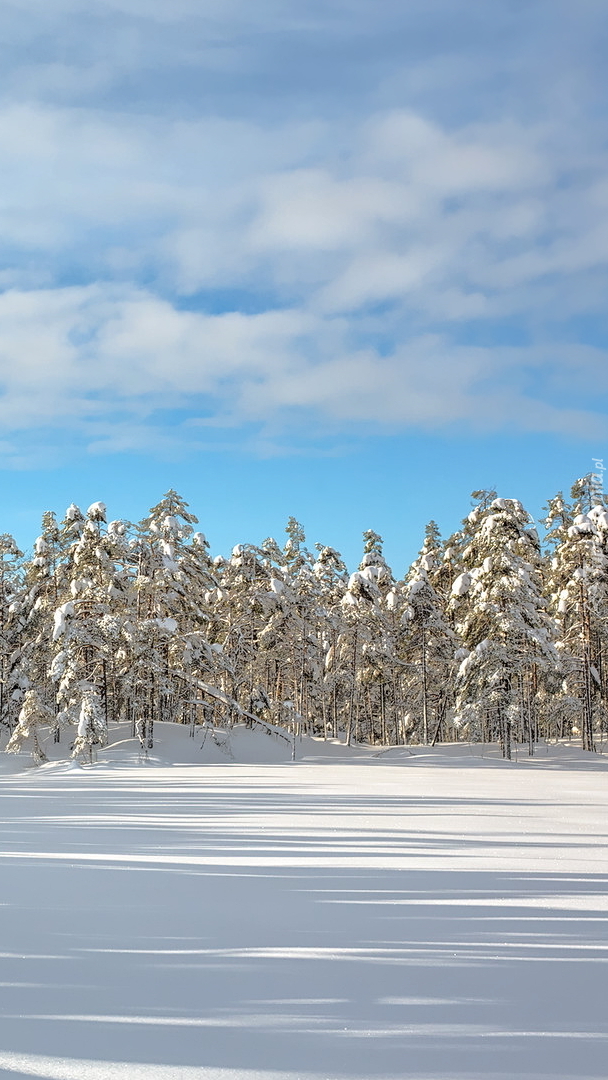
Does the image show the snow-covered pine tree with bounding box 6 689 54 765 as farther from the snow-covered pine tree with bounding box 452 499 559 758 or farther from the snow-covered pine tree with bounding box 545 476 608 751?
the snow-covered pine tree with bounding box 545 476 608 751

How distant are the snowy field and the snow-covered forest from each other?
19.1 metres

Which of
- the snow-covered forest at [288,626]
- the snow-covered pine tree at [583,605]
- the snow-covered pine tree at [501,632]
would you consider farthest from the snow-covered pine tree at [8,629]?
the snow-covered pine tree at [583,605]

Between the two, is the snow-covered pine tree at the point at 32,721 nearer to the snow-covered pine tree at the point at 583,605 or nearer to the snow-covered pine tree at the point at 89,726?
the snow-covered pine tree at the point at 89,726

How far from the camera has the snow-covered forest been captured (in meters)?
30.0

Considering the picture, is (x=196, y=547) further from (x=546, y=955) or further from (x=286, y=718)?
(x=546, y=955)

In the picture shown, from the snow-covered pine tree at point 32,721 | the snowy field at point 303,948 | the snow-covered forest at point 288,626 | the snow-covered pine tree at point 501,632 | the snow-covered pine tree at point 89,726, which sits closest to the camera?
the snowy field at point 303,948

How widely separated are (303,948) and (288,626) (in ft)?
115

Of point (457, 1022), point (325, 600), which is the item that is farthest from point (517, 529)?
point (457, 1022)

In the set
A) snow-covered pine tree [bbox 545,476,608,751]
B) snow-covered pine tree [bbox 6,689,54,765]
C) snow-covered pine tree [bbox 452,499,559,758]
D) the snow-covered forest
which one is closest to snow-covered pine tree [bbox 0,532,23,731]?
the snow-covered forest

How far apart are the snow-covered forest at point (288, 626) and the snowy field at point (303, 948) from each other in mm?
19058

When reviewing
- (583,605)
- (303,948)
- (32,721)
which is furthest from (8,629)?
(303,948)

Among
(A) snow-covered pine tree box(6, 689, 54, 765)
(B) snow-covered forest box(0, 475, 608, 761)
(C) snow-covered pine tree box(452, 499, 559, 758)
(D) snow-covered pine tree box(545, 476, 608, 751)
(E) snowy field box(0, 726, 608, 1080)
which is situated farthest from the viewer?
(D) snow-covered pine tree box(545, 476, 608, 751)

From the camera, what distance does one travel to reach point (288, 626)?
39875mm

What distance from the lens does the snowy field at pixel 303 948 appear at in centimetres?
340
